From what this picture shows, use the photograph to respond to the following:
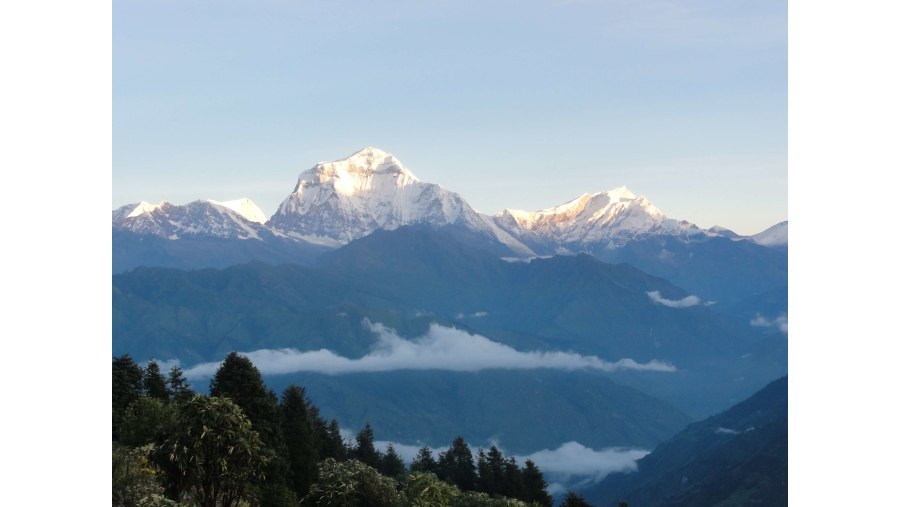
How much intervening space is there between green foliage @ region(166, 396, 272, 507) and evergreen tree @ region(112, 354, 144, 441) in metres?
21.5

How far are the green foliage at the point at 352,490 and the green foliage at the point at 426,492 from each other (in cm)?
91

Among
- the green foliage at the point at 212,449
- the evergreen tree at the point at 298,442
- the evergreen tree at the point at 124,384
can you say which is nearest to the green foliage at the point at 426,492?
the green foliage at the point at 212,449

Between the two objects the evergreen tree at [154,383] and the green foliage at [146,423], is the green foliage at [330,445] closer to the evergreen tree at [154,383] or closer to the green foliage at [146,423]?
the evergreen tree at [154,383]

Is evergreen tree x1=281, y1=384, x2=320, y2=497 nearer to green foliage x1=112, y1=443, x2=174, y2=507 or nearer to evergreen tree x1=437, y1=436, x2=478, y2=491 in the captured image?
green foliage x1=112, y1=443, x2=174, y2=507

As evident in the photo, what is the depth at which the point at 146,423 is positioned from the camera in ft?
173

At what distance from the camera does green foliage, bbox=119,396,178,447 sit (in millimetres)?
49062

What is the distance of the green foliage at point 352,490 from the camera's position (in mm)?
53469

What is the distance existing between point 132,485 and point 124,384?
37.5 m

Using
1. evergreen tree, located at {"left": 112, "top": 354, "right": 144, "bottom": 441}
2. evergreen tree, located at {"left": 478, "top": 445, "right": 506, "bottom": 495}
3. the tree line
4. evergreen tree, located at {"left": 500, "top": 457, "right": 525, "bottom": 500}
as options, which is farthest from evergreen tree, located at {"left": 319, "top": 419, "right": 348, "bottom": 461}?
evergreen tree, located at {"left": 112, "top": 354, "right": 144, "bottom": 441}

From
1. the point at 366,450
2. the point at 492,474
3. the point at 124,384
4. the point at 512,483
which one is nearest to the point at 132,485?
the point at 124,384
